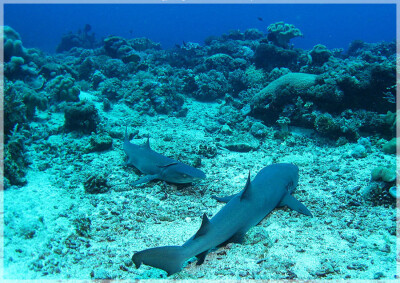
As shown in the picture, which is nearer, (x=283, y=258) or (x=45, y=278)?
(x=45, y=278)

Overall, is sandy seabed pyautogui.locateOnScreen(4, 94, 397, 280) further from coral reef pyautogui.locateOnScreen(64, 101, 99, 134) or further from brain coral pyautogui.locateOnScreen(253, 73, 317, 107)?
brain coral pyautogui.locateOnScreen(253, 73, 317, 107)

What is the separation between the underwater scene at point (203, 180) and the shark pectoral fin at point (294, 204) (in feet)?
0.06

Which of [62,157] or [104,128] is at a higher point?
[104,128]

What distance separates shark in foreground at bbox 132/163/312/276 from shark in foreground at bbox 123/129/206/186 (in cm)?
92

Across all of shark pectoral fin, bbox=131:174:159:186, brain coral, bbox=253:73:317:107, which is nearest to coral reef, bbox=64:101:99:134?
shark pectoral fin, bbox=131:174:159:186

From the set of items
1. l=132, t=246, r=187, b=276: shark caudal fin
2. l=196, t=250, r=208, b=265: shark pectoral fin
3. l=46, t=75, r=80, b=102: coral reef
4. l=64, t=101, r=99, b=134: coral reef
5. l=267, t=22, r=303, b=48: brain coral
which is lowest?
l=196, t=250, r=208, b=265: shark pectoral fin

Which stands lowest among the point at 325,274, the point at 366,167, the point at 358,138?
the point at 325,274

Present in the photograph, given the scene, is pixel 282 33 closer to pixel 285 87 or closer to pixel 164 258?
pixel 285 87

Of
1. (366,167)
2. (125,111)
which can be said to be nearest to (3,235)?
(366,167)

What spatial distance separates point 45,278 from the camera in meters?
2.75

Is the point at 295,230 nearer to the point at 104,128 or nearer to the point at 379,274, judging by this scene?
the point at 379,274

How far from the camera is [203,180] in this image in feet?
18.8

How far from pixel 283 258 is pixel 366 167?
398 centimetres

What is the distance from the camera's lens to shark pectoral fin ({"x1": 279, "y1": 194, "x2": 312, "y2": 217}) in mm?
4238
